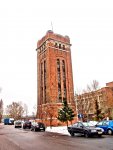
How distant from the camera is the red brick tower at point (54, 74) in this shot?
6256cm

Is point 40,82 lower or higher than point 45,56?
lower

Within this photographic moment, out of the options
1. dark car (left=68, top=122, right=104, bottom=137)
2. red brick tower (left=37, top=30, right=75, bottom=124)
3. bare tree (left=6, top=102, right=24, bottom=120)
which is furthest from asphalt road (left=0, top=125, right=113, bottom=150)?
bare tree (left=6, top=102, right=24, bottom=120)

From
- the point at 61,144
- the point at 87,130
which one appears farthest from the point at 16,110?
the point at 61,144

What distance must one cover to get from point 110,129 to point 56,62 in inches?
1767

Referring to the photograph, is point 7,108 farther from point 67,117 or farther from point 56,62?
point 67,117

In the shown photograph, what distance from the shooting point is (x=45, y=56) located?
68.0 m

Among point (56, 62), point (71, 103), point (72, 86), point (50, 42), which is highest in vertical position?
point (50, 42)

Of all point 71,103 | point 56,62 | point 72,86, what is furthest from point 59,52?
point 71,103

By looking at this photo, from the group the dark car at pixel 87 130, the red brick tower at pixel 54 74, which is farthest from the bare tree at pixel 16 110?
the dark car at pixel 87 130

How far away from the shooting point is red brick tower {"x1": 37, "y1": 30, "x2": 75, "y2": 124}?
6256cm

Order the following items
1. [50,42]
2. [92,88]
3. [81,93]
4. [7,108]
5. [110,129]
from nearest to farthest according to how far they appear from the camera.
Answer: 1. [110,129]
2. [92,88]
3. [81,93]
4. [50,42]
5. [7,108]

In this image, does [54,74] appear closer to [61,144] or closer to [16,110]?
[61,144]

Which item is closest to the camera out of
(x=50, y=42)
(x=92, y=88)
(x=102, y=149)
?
(x=102, y=149)

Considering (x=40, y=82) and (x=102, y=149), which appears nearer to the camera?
(x=102, y=149)
